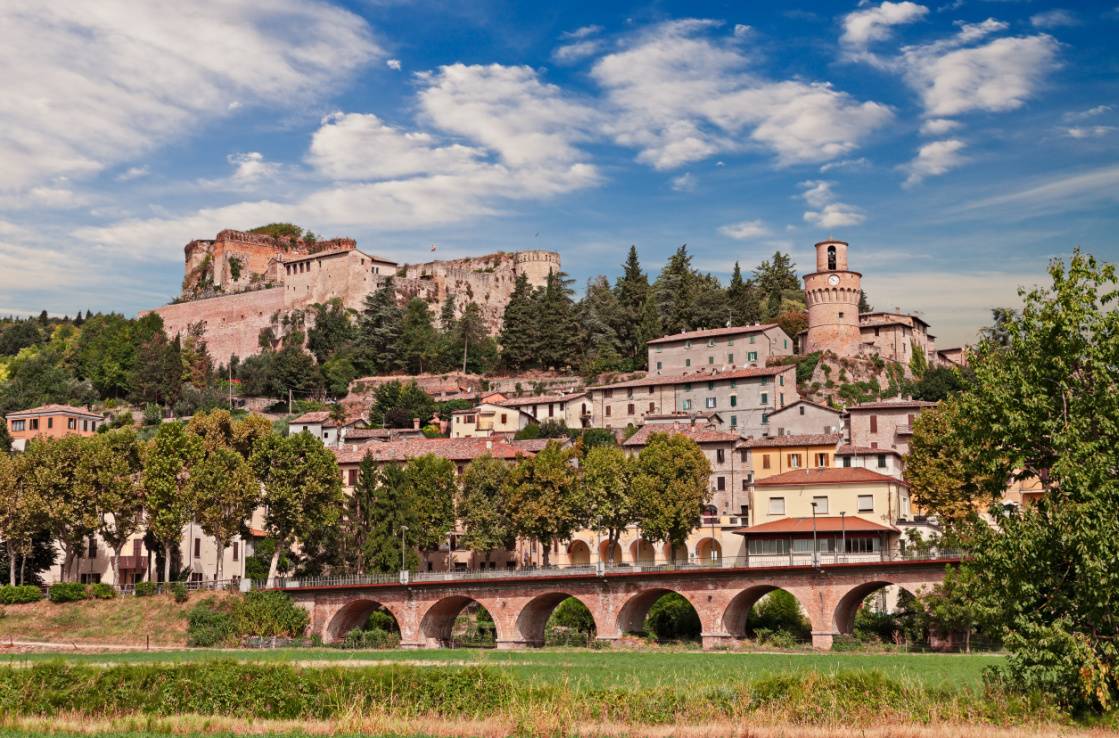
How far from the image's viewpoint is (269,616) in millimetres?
61719

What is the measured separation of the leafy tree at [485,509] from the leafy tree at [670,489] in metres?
8.23

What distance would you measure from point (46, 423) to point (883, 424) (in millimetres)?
66356

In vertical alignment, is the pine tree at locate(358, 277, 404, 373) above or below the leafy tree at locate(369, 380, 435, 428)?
above

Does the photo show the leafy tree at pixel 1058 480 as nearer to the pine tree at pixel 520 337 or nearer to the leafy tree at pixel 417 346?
the pine tree at pixel 520 337

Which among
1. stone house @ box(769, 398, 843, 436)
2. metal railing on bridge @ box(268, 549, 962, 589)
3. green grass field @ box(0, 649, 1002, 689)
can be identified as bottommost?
green grass field @ box(0, 649, 1002, 689)

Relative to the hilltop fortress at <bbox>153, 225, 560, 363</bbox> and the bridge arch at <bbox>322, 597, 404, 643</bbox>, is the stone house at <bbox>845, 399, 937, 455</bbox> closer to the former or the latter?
the bridge arch at <bbox>322, 597, 404, 643</bbox>

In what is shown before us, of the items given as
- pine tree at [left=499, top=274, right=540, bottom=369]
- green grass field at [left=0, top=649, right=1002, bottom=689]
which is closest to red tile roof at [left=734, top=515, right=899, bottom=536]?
green grass field at [left=0, top=649, right=1002, bottom=689]

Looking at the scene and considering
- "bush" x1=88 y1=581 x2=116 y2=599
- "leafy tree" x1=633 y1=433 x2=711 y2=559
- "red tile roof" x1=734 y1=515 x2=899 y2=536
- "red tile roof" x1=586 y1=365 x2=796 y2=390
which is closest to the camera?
"red tile roof" x1=734 y1=515 x2=899 y2=536

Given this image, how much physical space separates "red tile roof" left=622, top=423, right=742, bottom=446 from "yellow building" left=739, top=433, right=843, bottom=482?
62.2 inches

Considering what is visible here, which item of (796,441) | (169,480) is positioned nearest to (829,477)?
(796,441)

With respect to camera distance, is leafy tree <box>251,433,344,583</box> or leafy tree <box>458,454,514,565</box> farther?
leafy tree <box>458,454,514,565</box>

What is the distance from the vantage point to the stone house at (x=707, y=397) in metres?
86.5

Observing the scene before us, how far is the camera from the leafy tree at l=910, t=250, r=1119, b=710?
83.3 feet

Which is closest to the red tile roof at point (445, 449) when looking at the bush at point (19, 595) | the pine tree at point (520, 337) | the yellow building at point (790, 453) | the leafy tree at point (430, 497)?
the leafy tree at point (430, 497)
